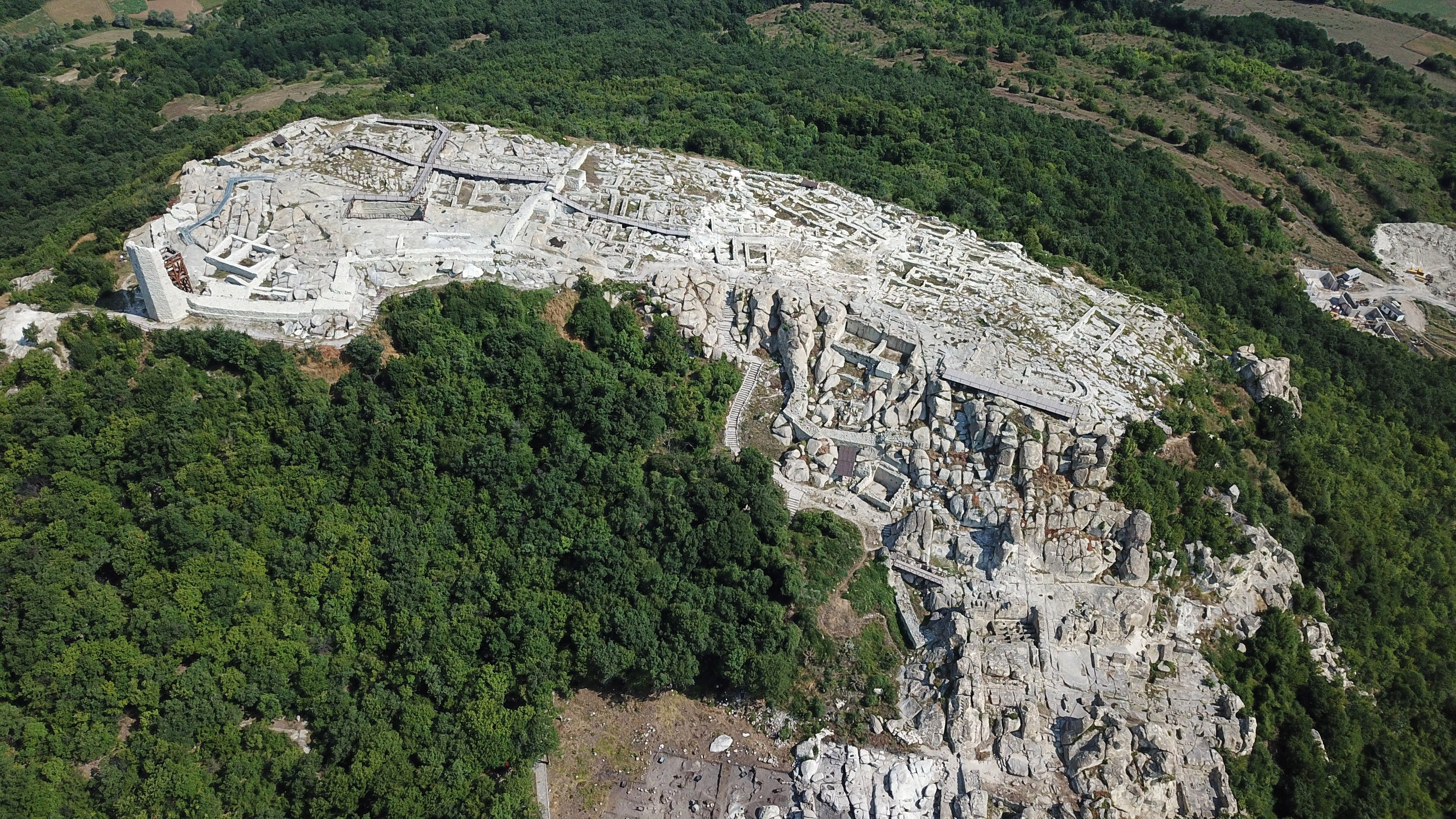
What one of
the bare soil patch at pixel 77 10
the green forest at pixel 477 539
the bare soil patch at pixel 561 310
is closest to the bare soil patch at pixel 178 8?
the bare soil patch at pixel 77 10

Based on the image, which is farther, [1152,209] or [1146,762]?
[1152,209]

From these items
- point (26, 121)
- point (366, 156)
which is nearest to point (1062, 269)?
point (366, 156)

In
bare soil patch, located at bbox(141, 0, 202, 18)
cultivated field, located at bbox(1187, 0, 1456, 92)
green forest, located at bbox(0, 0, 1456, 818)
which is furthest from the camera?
bare soil patch, located at bbox(141, 0, 202, 18)

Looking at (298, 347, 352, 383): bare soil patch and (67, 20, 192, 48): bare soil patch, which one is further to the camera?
(67, 20, 192, 48): bare soil patch

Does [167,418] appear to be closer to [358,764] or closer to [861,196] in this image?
[358,764]

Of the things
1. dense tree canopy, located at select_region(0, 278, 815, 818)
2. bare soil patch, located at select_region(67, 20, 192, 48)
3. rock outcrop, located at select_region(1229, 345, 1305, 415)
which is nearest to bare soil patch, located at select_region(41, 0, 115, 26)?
bare soil patch, located at select_region(67, 20, 192, 48)

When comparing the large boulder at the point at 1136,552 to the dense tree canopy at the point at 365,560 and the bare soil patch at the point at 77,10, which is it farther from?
the bare soil patch at the point at 77,10

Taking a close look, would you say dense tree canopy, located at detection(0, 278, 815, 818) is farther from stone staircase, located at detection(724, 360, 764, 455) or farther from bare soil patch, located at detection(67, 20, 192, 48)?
bare soil patch, located at detection(67, 20, 192, 48)
